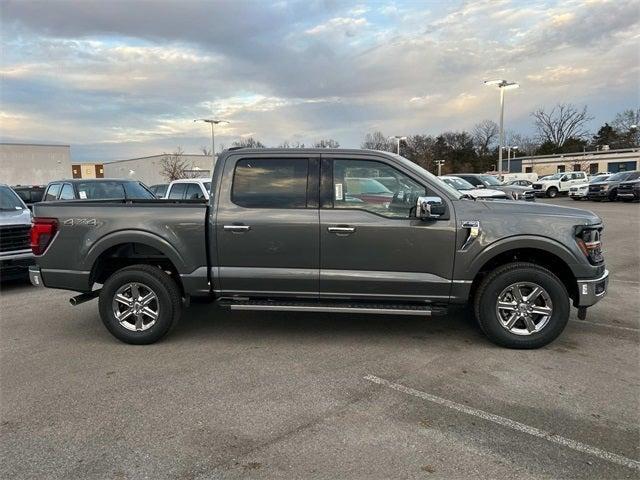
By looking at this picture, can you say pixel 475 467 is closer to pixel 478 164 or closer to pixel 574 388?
pixel 574 388

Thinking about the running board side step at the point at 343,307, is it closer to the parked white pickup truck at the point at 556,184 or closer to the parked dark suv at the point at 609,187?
the parked dark suv at the point at 609,187

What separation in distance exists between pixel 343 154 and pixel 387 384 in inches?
91.3

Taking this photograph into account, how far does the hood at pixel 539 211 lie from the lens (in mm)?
Answer: 4852

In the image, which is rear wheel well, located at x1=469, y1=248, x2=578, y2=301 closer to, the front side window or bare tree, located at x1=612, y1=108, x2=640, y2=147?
the front side window

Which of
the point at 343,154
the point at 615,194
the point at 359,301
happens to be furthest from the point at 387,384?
the point at 615,194

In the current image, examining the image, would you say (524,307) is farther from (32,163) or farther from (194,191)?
(32,163)

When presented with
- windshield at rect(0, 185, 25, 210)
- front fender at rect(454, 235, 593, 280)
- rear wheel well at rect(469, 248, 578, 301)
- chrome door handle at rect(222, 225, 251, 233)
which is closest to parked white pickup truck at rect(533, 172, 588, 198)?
rear wheel well at rect(469, 248, 578, 301)

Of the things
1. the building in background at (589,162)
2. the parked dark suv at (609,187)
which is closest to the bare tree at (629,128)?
the building in background at (589,162)

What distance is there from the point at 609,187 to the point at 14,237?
31.6m

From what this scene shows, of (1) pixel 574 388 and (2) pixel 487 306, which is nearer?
(1) pixel 574 388

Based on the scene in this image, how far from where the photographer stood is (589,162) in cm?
6862

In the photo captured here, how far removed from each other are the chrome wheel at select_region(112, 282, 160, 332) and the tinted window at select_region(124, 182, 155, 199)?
7.04m

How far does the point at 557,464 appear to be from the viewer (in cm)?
304

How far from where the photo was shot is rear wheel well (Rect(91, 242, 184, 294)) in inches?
211
